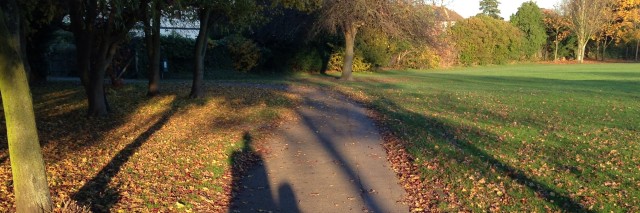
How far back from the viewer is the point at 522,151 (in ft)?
34.3

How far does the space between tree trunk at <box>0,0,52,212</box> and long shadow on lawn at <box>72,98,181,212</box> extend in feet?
2.88

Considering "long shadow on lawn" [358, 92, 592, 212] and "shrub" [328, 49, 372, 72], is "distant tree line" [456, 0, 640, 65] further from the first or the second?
"long shadow on lawn" [358, 92, 592, 212]

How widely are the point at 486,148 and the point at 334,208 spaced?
4734 mm

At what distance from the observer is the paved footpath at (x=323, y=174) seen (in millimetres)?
7199

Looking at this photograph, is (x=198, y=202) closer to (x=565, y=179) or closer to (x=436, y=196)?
(x=436, y=196)

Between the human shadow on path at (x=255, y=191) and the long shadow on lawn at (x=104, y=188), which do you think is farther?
the human shadow on path at (x=255, y=191)

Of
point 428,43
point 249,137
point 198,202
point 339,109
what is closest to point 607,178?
point 198,202

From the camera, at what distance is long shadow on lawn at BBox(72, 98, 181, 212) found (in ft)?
22.2

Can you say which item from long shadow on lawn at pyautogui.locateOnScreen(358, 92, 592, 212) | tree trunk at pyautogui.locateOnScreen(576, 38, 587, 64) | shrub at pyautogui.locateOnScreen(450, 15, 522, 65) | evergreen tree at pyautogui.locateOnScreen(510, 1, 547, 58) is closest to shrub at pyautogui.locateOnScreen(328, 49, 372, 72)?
shrub at pyautogui.locateOnScreen(450, 15, 522, 65)

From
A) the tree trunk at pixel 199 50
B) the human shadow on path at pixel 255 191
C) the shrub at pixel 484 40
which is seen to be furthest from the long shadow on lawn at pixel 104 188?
the shrub at pixel 484 40

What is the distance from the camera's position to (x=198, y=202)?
7.14 metres

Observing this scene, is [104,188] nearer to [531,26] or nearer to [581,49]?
[531,26]

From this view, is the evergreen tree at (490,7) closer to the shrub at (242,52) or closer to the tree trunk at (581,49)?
the tree trunk at (581,49)

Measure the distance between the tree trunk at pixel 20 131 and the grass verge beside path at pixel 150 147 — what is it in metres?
0.81
